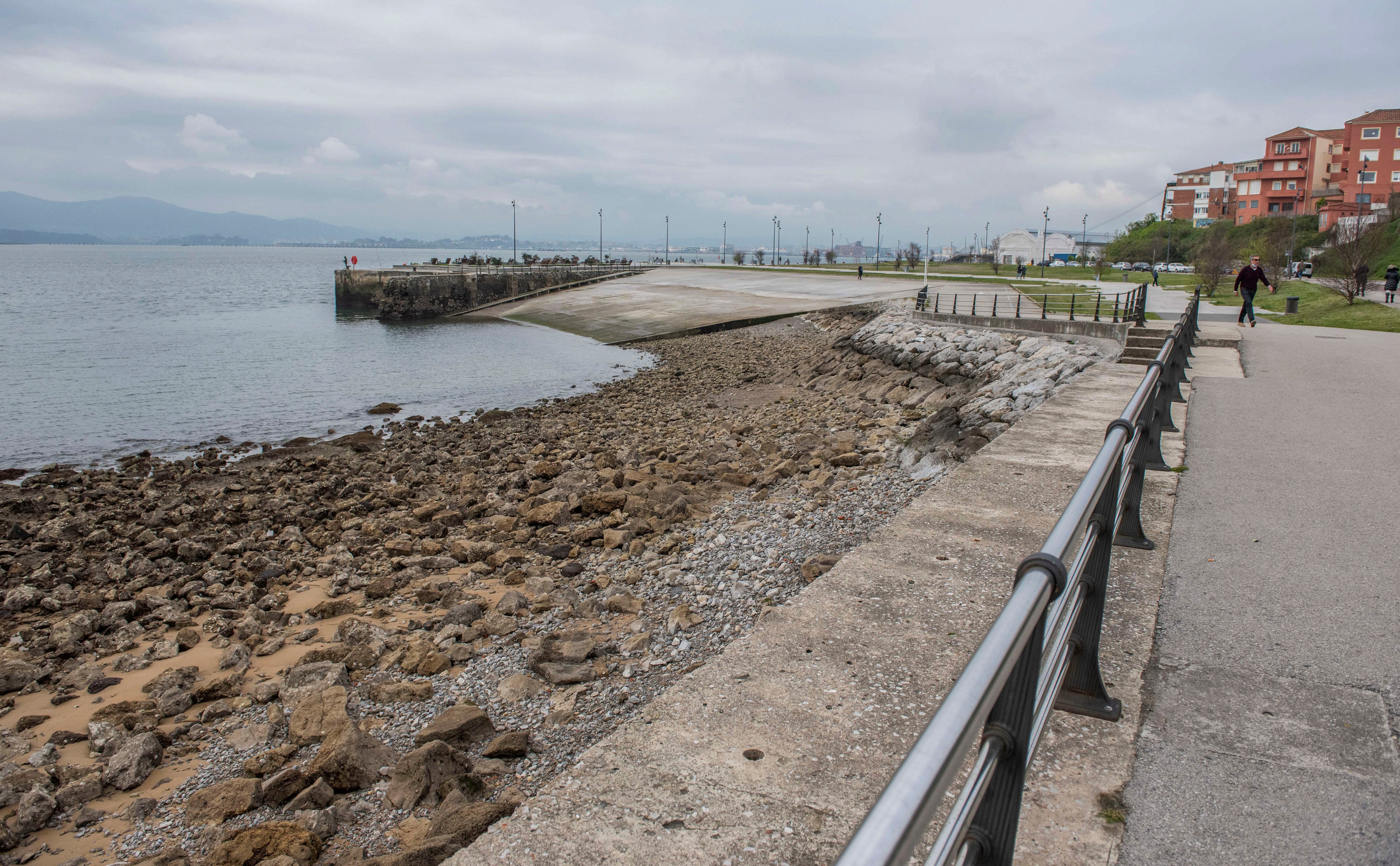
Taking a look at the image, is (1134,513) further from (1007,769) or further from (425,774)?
(425,774)

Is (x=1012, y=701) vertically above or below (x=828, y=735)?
above

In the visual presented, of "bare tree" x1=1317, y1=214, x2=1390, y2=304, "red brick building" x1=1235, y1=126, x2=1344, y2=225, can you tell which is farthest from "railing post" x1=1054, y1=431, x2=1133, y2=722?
"red brick building" x1=1235, y1=126, x2=1344, y2=225

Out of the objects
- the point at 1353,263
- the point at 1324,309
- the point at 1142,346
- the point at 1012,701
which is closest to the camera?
the point at 1012,701

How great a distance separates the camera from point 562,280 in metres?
73.2

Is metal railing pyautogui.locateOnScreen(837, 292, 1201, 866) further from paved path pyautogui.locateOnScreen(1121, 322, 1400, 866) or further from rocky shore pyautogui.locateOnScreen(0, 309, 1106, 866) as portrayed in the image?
rocky shore pyautogui.locateOnScreen(0, 309, 1106, 866)

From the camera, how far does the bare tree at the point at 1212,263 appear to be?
126ft

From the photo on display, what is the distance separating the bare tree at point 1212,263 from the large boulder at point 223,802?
1534 inches

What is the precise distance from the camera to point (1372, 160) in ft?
265

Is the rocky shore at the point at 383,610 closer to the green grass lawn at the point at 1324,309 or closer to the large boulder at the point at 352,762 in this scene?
the large boulder at the point at 352,762

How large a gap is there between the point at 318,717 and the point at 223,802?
3.05 feet

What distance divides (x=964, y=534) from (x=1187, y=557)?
46.0 inches

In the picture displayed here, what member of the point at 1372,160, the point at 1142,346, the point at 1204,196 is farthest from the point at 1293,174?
the point at 1142,346

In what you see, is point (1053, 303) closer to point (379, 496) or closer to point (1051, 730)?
point (379, 496)

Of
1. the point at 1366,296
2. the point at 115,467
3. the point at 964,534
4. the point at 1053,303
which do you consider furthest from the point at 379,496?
the point at 1366,296
